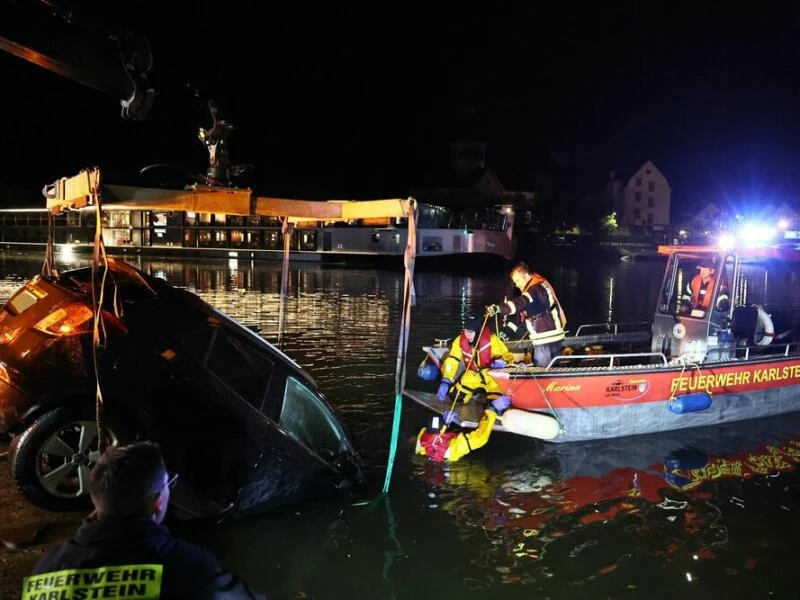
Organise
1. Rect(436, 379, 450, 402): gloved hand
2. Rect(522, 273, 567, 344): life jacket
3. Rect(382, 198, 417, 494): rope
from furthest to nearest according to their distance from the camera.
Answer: Rect(522, 273, 567, 344): life jacket → Rect(436, 379, 450, 402): gloved hand → Rect(382, 198, 417, 494): rope

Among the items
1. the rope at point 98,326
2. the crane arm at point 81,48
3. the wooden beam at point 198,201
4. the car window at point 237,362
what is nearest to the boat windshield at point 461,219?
the wooden beam at point 198,201

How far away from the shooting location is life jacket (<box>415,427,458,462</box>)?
718 centimetres

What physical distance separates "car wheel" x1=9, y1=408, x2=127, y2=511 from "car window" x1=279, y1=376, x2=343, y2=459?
1.39 meters

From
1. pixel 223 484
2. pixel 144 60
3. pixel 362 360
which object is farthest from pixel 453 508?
pixel 362 360

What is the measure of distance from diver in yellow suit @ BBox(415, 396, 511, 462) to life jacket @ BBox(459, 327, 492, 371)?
72 centimetres

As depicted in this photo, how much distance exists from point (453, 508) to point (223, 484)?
2.20m

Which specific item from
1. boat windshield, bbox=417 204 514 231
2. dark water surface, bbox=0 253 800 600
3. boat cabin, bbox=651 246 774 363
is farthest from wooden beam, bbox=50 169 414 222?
boat windshield, bbox=417 204 514 231

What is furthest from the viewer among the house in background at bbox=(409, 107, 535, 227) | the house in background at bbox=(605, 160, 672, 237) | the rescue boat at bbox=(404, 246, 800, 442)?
the house in background at bbox=(605, 160, 672, 237)

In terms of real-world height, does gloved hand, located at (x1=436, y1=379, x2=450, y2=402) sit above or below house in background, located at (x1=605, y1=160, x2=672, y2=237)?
below

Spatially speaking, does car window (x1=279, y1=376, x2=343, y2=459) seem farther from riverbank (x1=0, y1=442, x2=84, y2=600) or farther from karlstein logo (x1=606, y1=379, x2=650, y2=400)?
karlstein logo (x1=606, y1=379, x2=650, y2=400)

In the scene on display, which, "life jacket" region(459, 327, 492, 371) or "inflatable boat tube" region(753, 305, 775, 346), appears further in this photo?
"inflatable boat tube" region(753, 305, 775, 346)

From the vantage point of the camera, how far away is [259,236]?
5150 centimetres

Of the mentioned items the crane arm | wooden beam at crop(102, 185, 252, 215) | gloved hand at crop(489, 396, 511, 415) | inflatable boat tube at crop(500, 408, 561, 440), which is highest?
the crane arm

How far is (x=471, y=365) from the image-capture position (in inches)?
315
